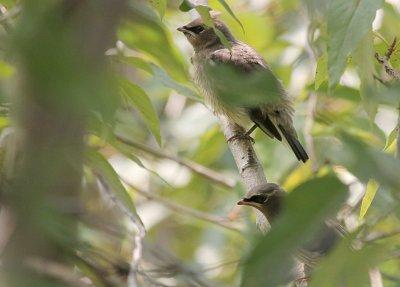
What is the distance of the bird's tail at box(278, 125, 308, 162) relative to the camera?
5.71 metres

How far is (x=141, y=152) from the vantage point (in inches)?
255

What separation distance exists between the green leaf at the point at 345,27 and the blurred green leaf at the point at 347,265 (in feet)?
3.35

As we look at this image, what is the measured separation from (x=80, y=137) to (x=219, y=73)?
289 mm

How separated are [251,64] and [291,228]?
435 centimetres

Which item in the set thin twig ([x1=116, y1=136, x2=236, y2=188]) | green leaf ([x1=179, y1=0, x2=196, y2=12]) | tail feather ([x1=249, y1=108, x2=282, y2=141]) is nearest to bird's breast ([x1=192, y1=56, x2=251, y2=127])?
tail feather ([x1=249, y1=108, x2=282, y2=141])

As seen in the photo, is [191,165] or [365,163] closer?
[365,163]

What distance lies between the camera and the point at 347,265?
5.19 feet

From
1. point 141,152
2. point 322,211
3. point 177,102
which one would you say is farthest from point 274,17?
point 322,211

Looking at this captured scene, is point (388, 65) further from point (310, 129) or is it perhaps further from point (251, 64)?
point (310, 129)

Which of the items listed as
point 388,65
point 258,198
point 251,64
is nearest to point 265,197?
point 258,198

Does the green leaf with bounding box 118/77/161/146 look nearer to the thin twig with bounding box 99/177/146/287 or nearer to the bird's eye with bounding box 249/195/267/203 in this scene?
the thin twig with bounding box 99/177/146/287

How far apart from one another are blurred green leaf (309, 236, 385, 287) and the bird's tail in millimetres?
4112

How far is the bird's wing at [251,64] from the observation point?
5.71 m

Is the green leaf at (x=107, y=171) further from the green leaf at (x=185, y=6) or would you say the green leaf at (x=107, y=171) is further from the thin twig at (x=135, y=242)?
the green leaf at (x=185, y=6)
